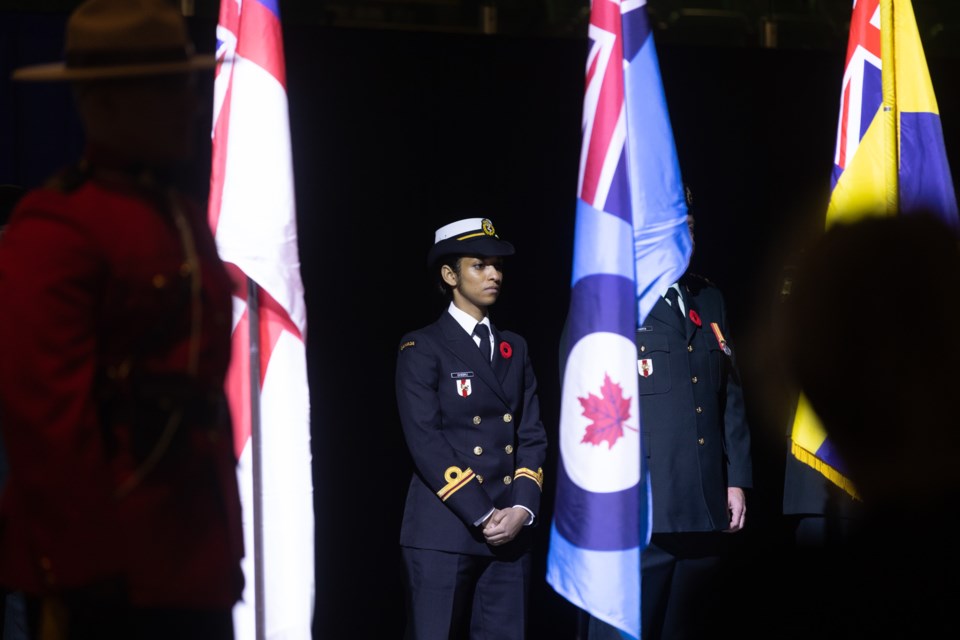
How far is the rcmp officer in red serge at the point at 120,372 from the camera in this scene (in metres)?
1.36

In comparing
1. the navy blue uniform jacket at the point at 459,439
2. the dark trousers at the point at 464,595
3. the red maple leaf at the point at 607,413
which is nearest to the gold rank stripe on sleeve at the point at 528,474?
the navy blue uniform jacket at the point at 459,439

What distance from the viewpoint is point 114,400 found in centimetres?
141

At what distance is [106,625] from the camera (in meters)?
1.40

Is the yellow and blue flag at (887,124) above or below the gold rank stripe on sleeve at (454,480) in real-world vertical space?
above

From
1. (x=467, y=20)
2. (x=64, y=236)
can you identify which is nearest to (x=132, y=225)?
(x=64, y=236)

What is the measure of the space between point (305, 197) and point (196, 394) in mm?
2456

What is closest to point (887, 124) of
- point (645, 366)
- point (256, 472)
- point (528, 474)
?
point (645, 366)

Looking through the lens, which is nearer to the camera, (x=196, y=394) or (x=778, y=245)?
(x=196, y=394)

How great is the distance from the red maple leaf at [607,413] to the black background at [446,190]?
1.12 m

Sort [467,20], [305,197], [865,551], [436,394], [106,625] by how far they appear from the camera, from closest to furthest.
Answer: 1. [865,551]
2. [106,625]
3. [436,394]
4. [305,197]
5. [467,20]

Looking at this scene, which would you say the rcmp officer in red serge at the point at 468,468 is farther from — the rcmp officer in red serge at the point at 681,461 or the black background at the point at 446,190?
the black background at the point at 446,190

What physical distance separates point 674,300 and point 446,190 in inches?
37.7

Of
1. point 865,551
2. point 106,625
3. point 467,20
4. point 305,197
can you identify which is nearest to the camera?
point 865,551

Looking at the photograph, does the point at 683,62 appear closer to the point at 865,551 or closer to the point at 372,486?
the point at 372,486
